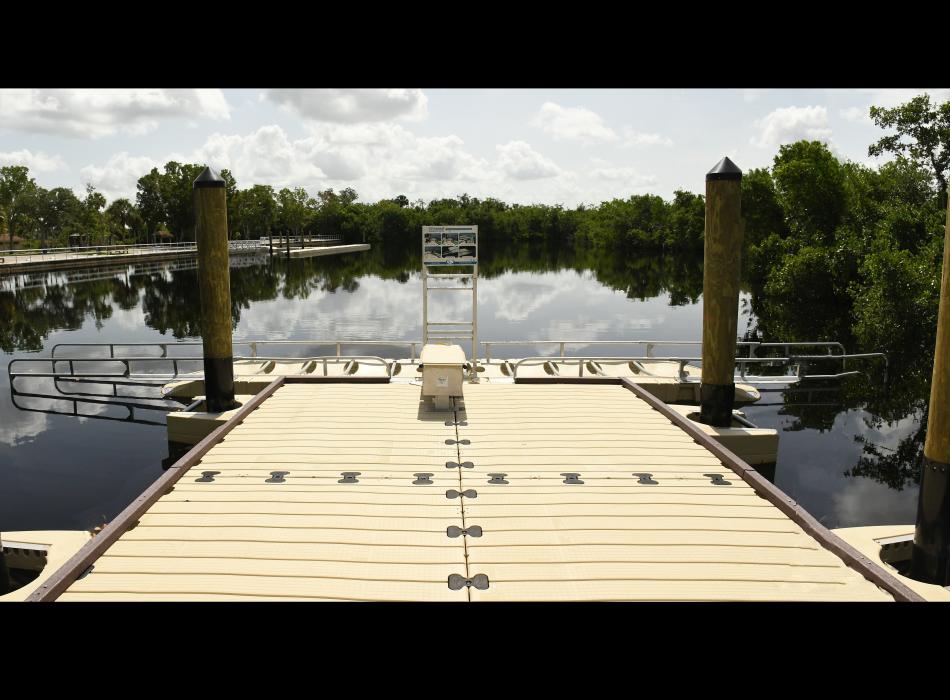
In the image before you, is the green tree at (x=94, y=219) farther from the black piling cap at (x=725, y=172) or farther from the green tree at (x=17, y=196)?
the black piling cap at (x=725, y=172)

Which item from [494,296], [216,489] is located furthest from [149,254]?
[216,489]

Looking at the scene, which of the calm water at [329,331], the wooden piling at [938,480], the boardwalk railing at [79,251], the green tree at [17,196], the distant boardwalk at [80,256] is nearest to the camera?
the wooden piling at [938,480]

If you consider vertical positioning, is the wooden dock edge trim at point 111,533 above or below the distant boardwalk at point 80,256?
below

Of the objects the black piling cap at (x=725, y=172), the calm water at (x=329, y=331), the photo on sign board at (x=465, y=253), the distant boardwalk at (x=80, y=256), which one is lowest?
the calm water at (x=329, y=331)

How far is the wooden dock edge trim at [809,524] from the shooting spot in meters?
4.26

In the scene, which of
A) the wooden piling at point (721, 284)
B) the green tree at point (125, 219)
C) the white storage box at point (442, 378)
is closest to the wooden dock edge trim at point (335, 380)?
the white storage box at point (442, 378)

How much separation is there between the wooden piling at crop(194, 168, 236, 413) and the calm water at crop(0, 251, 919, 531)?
9.09 feet

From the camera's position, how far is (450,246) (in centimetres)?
1188

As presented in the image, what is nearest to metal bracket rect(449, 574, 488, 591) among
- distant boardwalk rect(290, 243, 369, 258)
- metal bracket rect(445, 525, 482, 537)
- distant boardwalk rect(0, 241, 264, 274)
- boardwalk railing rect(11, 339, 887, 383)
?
metal bracket rect(445, 525, 482, 537)

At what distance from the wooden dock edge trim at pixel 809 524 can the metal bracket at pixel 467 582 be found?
2307 millimetres
